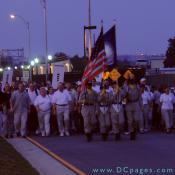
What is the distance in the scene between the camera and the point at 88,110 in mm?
19922

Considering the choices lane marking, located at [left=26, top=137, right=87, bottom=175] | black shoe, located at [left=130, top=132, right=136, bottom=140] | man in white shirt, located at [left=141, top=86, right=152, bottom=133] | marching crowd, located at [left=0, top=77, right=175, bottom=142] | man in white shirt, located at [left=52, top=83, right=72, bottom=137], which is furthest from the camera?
man in white shirt, located at [left=141, top=86, right=152, bottom=133]

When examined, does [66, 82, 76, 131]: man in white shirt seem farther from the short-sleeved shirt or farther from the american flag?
the american flag

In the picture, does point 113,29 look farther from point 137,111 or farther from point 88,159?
point 88,159

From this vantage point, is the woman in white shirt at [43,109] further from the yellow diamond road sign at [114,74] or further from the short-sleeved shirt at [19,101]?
the yellow diamond road sign at [114,74]

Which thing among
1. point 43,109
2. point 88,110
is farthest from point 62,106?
point 88,110

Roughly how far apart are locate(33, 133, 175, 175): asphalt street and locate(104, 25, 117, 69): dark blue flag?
3.48 meters

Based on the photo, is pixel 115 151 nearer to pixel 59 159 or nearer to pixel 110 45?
pixel 59 159

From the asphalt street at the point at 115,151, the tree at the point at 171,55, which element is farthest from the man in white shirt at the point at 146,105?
the tree at the point at 171,55

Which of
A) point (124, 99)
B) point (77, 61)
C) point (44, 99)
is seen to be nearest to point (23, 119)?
point (44, 99)

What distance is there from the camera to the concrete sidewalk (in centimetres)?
1322

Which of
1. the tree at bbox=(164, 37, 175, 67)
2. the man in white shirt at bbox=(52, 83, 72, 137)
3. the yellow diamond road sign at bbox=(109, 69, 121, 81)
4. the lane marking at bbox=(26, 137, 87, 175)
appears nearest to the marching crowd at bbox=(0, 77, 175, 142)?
the man in white shirt at bbox=(52, 83, 72, 137)

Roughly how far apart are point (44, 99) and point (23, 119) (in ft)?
3.65

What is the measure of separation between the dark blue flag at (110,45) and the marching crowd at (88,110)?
3.50ft

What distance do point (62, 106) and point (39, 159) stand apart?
25.4ft
